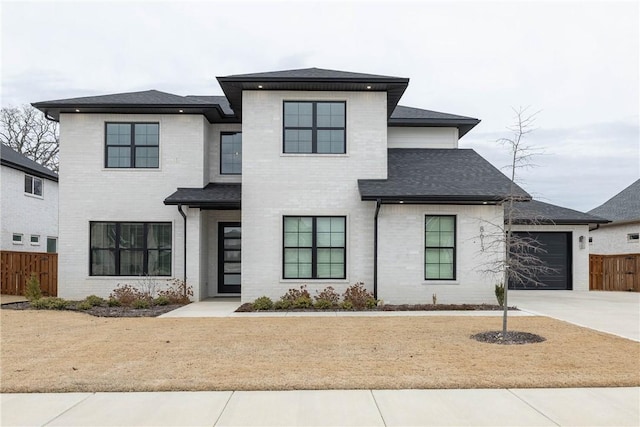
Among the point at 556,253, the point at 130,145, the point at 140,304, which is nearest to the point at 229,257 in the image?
the point at 140,304

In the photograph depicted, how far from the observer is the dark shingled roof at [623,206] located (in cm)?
2449

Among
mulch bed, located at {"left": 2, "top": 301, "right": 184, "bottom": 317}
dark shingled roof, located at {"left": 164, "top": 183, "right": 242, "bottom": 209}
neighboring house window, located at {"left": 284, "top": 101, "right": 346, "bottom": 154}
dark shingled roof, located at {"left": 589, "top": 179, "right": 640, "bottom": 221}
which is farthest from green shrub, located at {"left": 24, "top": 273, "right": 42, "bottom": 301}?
dark shingled roof, located at {"left": 589, "top": 179, "right": 640, "bottom": 221}

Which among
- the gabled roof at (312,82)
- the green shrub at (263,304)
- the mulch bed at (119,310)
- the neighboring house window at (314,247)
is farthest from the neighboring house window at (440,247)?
the mulch bed at (119,310)

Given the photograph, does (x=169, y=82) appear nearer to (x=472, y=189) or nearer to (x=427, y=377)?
(x=472, y=189)

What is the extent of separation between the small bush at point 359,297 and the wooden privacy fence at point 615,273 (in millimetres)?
13162

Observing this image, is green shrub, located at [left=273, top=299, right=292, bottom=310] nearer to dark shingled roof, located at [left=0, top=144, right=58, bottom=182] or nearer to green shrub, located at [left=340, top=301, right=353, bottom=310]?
green shrub, located at [left=340, top=301, right=353, bottom=310]

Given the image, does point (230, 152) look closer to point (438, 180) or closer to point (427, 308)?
point (438, 180)

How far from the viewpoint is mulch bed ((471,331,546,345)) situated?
29.5ft

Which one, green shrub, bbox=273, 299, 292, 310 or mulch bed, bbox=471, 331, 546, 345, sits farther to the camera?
green shrub, bbox=273, 299, 292, 310

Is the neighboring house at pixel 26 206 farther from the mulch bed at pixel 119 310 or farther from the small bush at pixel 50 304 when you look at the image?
the small bush at pixel 50 304

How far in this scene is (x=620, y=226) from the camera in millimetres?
24969

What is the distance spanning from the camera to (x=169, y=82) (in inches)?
2798

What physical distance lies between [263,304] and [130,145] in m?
7.23

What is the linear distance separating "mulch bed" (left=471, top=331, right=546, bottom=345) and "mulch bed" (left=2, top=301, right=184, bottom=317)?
26.9 feet
